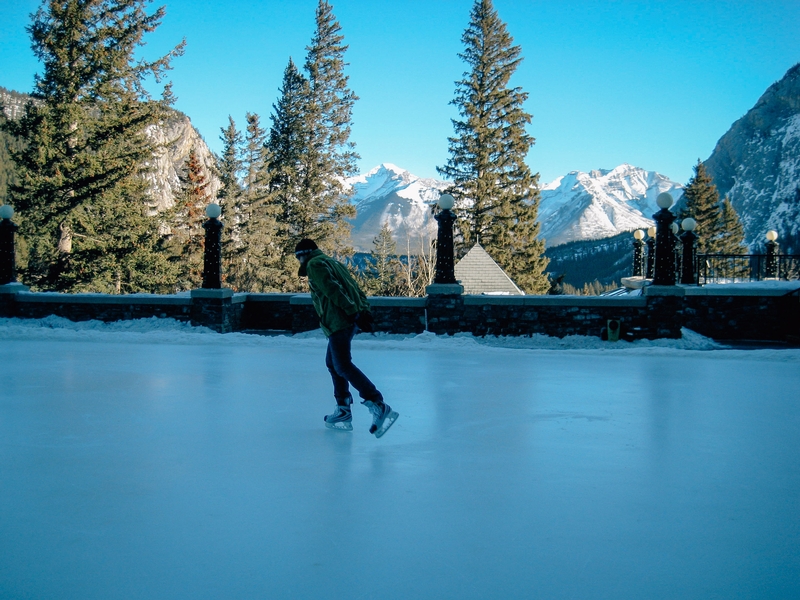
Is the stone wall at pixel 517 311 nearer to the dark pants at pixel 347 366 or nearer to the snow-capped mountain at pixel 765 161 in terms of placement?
the dark pants at pixel 347 366

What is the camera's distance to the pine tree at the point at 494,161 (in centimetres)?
3366

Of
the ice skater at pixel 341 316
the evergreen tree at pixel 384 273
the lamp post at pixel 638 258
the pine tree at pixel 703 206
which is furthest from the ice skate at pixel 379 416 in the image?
the pine tree at pixel 703 206

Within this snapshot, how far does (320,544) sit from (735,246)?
54661 mm

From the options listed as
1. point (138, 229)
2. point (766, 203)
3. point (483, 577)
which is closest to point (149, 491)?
point (483, 577)

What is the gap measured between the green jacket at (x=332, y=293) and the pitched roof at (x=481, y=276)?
64.3ft

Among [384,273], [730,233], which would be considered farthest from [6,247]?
[730,233]

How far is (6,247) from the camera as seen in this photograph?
506 inches

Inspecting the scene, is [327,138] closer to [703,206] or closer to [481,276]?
[481,276]

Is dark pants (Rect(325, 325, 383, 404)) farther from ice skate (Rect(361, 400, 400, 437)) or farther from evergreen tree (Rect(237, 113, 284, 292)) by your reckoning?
evergreen tree (Rect(237, 113, 284, 292))

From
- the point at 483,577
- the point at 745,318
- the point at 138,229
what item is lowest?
the point at 483,577

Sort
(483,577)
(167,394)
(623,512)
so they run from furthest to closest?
(167,394)
(623,512)
(483,577)

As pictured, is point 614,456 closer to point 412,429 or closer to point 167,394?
point 412,429

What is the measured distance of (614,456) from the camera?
13.8ft

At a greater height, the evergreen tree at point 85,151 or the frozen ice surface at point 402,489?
the evergreen tree at point 85,151
